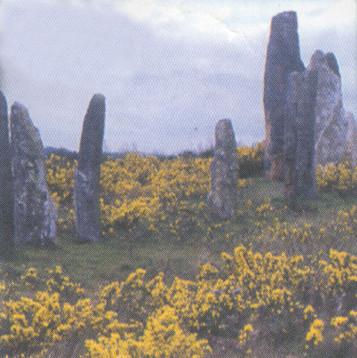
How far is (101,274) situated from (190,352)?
3.94m

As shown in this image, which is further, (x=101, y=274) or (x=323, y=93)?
(x=323, y=93)

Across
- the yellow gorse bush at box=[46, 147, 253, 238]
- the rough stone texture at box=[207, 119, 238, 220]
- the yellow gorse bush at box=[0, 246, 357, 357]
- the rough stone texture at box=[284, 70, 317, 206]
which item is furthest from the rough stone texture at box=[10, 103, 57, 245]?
the rough stone texture at box=[284, 70, 317, 206]

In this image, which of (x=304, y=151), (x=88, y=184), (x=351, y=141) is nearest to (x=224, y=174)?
(x=304, y=151)

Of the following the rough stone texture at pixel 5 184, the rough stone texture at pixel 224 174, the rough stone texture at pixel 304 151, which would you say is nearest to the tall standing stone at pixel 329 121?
the rough stone texture at pixel 304 151

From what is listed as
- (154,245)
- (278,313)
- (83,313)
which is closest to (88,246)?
(154,245)

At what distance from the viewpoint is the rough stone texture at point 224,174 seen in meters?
12.7

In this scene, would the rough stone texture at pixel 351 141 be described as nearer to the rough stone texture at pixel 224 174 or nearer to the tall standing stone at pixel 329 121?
the tall standing stone at pixel 329 121

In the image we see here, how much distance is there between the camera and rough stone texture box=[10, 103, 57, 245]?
33.8 feet

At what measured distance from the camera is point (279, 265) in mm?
7418

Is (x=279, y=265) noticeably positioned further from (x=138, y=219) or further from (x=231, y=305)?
(x=138, y=219)

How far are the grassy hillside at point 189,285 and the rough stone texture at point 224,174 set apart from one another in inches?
12.2

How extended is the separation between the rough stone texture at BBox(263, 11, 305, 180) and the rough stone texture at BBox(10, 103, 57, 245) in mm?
8079

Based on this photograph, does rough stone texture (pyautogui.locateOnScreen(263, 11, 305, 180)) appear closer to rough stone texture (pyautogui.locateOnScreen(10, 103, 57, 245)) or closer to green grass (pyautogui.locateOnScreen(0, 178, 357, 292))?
green grass (pyautogui.locateOnScreen(0, 178, 357, 292))

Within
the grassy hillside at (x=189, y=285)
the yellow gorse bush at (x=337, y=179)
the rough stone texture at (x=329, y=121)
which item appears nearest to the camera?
the grassy hillside at (x=189, y=285)
